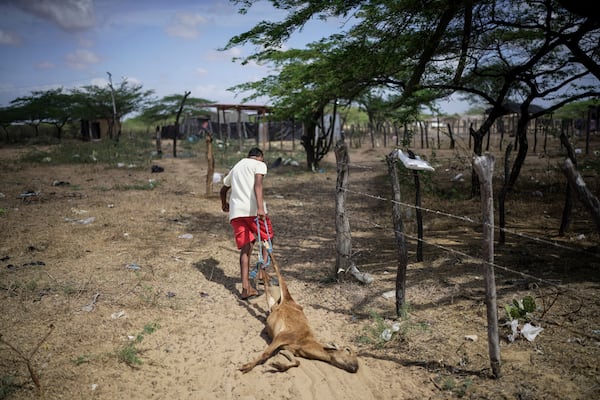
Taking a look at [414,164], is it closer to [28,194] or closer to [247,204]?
[247,204]

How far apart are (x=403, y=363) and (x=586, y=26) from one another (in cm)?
594

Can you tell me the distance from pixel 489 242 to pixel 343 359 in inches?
55.0

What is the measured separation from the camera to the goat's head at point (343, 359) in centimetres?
311

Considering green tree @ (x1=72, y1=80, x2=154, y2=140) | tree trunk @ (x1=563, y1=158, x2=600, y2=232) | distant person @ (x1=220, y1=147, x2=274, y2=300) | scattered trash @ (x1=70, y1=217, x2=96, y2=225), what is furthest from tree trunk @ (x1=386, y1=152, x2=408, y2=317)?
green tree @ (x1=72, y1=80, x2=154, y2=140)

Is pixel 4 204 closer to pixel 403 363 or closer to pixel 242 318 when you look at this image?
pixel 242 318

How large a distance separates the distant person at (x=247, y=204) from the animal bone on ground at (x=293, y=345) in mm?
889

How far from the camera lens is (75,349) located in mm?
3299

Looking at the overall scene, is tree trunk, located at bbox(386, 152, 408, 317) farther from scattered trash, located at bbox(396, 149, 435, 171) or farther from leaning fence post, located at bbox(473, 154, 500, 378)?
leaning fence post, located at bbox(473, 154, 500, 378)

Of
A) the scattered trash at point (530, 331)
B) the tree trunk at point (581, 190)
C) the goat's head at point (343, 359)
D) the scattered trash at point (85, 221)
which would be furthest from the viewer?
the scattered trash at point (85, 221)

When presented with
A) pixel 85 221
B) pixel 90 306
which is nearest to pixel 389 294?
pixel 90 306

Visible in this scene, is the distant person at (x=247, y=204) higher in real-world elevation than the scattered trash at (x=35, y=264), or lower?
higher

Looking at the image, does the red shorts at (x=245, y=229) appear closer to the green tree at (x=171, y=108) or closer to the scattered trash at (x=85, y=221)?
the scattered trash at (x=85, y=221)

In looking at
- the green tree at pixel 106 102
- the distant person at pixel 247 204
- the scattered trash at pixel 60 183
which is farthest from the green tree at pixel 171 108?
the distant person at pixel 247 204

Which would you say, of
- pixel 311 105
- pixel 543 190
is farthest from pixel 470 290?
pixel 311 105
